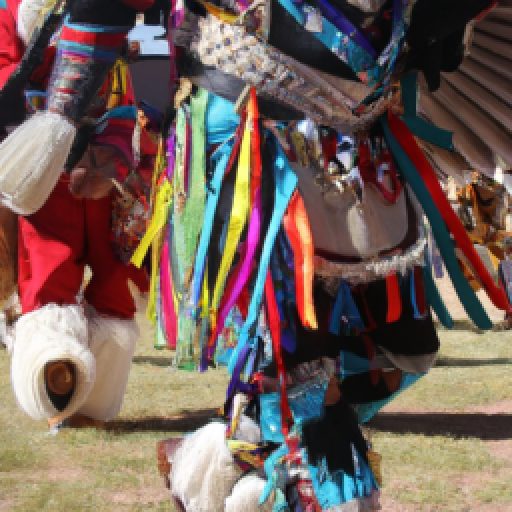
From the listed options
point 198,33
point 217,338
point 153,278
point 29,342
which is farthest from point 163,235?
point 29,342

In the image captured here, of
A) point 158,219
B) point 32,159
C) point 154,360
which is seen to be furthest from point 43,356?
point 154,360

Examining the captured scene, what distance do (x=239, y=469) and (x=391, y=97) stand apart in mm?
968

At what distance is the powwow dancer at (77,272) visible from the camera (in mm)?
2912

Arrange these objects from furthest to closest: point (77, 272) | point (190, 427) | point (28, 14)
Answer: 1. point (190, 427)
2. point (77, 272)
3. point (28, 14)

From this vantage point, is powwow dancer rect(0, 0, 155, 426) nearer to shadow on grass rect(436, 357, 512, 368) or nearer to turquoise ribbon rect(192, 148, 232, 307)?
turquoise ribbon rect(192, 148, 232, 307)

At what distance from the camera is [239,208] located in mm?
2512

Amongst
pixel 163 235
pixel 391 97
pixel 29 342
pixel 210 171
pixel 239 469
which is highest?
pixel 391 97

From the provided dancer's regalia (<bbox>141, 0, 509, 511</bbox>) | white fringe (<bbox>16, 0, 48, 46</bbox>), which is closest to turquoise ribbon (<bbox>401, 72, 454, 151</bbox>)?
dancer's regalia (<bbox>141, 0, 509, 511</bbox>)

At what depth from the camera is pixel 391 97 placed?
272 centimetres

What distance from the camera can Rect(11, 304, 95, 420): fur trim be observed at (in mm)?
4277

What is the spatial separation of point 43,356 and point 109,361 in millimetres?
627

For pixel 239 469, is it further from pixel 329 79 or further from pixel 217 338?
pixel 329 79

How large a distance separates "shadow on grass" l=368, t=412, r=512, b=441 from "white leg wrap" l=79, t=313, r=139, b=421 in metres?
1.15

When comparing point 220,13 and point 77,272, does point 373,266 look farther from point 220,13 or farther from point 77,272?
point 77,272
